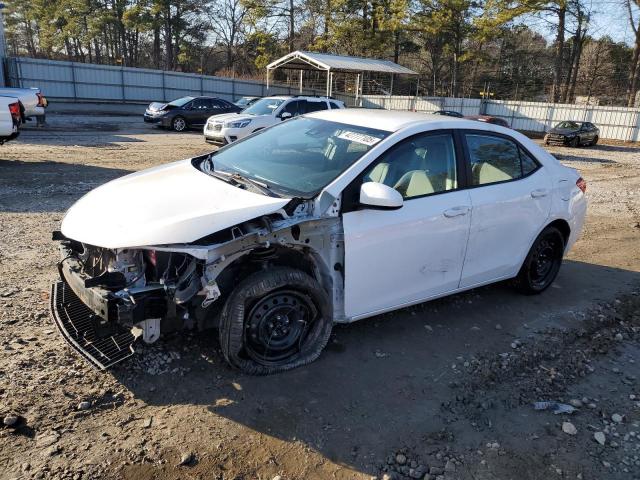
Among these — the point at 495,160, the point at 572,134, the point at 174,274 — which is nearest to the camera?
the point at 174,274

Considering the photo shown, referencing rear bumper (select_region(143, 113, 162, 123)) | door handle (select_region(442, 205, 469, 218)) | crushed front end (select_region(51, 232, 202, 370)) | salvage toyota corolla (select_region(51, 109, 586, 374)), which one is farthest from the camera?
rear bumper (select_region(143, 113, 162, 123))

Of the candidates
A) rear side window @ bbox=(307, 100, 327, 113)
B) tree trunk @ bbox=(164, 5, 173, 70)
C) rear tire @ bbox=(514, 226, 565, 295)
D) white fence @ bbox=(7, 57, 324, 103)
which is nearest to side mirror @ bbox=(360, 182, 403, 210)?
rear tire @ bbox=(514, 226, 565, 295)

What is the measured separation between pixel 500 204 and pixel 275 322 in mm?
2266

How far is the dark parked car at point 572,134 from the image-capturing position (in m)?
25.6

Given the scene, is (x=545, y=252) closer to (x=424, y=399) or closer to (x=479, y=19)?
(x=424, y=399)

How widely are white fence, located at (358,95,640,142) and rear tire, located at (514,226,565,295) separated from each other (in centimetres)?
2913

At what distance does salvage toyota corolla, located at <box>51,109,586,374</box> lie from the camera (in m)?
3.18

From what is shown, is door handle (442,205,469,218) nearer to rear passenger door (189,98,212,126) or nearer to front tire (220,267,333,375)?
front tire (220,267,333,375)

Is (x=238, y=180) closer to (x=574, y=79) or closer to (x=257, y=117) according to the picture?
(x=257, y=117)

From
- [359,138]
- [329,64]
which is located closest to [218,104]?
[329,64]

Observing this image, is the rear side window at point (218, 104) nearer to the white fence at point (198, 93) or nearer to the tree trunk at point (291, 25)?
the white fence at point (198, 93)

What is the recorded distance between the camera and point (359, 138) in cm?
407

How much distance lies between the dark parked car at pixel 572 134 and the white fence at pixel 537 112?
227 inches

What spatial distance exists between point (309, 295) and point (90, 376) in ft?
5.00
